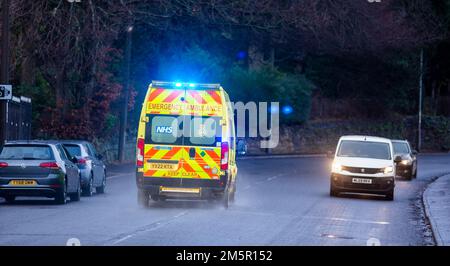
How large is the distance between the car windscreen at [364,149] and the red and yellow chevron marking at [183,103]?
8200 mm

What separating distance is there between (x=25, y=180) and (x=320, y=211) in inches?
268

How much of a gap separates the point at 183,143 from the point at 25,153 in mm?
3970

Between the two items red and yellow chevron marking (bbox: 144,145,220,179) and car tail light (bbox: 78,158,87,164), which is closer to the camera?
red and yellow chevron marking (bbox: 144,145,220,179)

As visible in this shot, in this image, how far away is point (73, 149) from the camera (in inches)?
1265

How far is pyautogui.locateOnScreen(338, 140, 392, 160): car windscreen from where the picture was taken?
33219mm

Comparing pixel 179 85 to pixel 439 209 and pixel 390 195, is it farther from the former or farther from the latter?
pixel 390 195

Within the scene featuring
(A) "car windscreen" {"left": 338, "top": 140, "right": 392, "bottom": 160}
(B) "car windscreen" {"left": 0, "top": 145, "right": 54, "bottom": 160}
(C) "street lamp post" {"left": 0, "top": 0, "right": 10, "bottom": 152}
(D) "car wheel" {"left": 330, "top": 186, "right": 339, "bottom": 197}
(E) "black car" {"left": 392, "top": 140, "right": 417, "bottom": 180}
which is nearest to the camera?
(B) "car windscreen" {"left": 0, "top": 145, "right": 54, "bottom": 160}

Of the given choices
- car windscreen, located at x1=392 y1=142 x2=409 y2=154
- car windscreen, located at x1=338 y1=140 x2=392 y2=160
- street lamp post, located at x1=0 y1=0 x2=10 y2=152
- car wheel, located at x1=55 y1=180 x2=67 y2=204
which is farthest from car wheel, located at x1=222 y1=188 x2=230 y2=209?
car windscreen, located at x1=392 y1=142 x2=409 y2=154

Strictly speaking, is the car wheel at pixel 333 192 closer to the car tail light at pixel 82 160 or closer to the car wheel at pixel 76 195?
the car tail light at pixel 82 160

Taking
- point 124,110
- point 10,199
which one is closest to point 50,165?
point 10,199

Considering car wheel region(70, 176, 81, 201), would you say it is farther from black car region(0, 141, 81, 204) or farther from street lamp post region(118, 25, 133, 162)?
street lamp post region(118, 25, 133, 162)

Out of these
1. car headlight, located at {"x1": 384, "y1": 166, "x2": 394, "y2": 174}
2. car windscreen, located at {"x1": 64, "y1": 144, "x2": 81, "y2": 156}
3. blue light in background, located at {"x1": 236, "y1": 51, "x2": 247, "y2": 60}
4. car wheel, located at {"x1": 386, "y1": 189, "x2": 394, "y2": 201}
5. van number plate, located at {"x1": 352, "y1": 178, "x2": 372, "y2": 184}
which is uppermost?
blue light in background, located at {"x1": 236, "y1": 51, "x2": 247, "y2": 60}

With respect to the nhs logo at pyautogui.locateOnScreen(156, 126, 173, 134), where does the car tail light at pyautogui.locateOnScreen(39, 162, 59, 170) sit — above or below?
below

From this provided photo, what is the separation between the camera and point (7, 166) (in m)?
26.7
